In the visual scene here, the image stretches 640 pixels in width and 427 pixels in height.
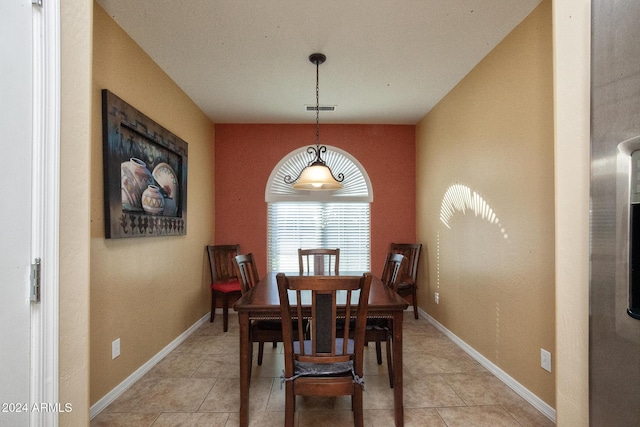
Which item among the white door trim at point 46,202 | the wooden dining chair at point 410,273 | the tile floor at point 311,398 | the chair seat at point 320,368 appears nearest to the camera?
the white door trim at point 46,202

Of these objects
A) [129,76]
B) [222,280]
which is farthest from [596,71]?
[222,280]

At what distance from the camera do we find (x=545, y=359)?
2.04 m

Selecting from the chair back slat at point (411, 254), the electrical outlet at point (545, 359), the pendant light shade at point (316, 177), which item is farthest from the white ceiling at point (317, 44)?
the electrical outlet at point (545, 359)

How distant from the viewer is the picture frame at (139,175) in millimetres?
2162

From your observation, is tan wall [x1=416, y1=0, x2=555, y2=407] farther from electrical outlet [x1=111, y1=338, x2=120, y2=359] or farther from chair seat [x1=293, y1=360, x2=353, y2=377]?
electrical outlet [x1=111, y1=338, x2=120, y2=359]

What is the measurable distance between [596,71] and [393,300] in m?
1.46

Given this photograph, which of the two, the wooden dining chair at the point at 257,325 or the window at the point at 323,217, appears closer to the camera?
the wooden dining chair at the point at 257,325

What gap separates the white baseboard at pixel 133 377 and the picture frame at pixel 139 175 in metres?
1.09

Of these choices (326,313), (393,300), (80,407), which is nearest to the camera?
(80,407)

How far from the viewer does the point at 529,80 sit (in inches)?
86.2

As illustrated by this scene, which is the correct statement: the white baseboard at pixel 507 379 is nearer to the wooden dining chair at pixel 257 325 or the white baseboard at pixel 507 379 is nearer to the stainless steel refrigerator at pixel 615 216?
the stainless steel refrigerator at pixel 615 216

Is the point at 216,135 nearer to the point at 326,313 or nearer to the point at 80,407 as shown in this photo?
the point at 326,313

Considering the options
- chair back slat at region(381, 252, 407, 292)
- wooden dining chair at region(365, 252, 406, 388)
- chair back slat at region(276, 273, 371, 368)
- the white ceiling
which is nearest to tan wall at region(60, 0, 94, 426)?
chair back slat at region(276, 273, 371, 368)

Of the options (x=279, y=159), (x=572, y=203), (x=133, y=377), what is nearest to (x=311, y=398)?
(x=133, y=377)
